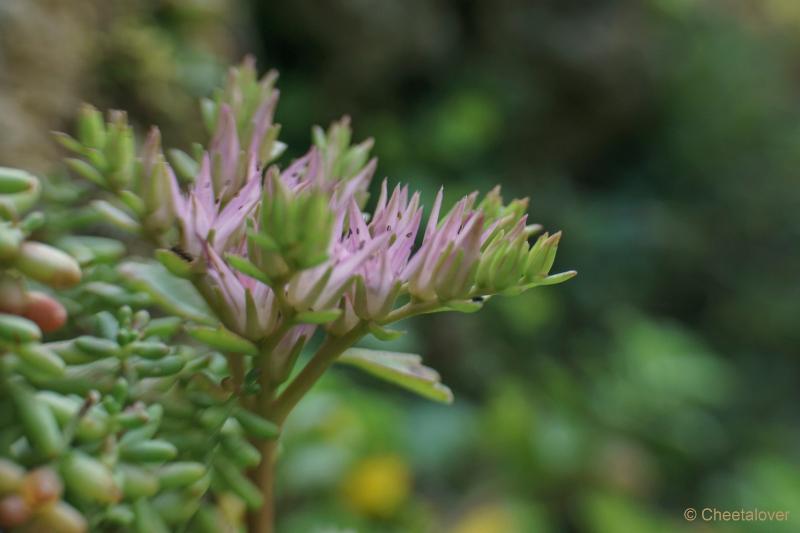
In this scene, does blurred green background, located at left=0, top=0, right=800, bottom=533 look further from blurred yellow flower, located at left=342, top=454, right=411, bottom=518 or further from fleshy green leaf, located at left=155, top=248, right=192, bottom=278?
fleshy green leaf, located at left=155, top=248, right=192, bottom=278

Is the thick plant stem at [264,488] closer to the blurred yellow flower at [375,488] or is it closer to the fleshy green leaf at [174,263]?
the fleshy green leaf at [174,263]

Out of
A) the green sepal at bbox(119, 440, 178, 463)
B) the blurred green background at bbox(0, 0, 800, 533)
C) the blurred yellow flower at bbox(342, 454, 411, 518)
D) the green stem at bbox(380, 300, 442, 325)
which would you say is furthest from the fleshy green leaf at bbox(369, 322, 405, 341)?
the blurred yellow flower at bbox(342, 454, 411, 518)

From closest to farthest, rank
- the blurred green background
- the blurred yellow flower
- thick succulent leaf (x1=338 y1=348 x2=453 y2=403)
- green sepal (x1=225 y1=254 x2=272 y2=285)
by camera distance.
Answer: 1. green sepal (x1=225 y1=254 x2=272 y2=285)
2. thick succulent leaf (x1=338 y1=348 x2=453 y2=403)
3. the blurred green background
4. the blurred yellow flower

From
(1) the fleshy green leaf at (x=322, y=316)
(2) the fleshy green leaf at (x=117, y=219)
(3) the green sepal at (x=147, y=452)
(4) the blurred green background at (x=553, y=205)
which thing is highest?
(4) the blurred green background at (x=553, y=205)

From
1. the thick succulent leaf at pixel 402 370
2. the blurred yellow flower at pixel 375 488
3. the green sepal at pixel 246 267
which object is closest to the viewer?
the green sepal at pixel 246 267

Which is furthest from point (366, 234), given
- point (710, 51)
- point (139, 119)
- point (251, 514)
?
point (710, 51)

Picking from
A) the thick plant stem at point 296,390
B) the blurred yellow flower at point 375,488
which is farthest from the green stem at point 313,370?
the blurred yellow flower at point 375,488
